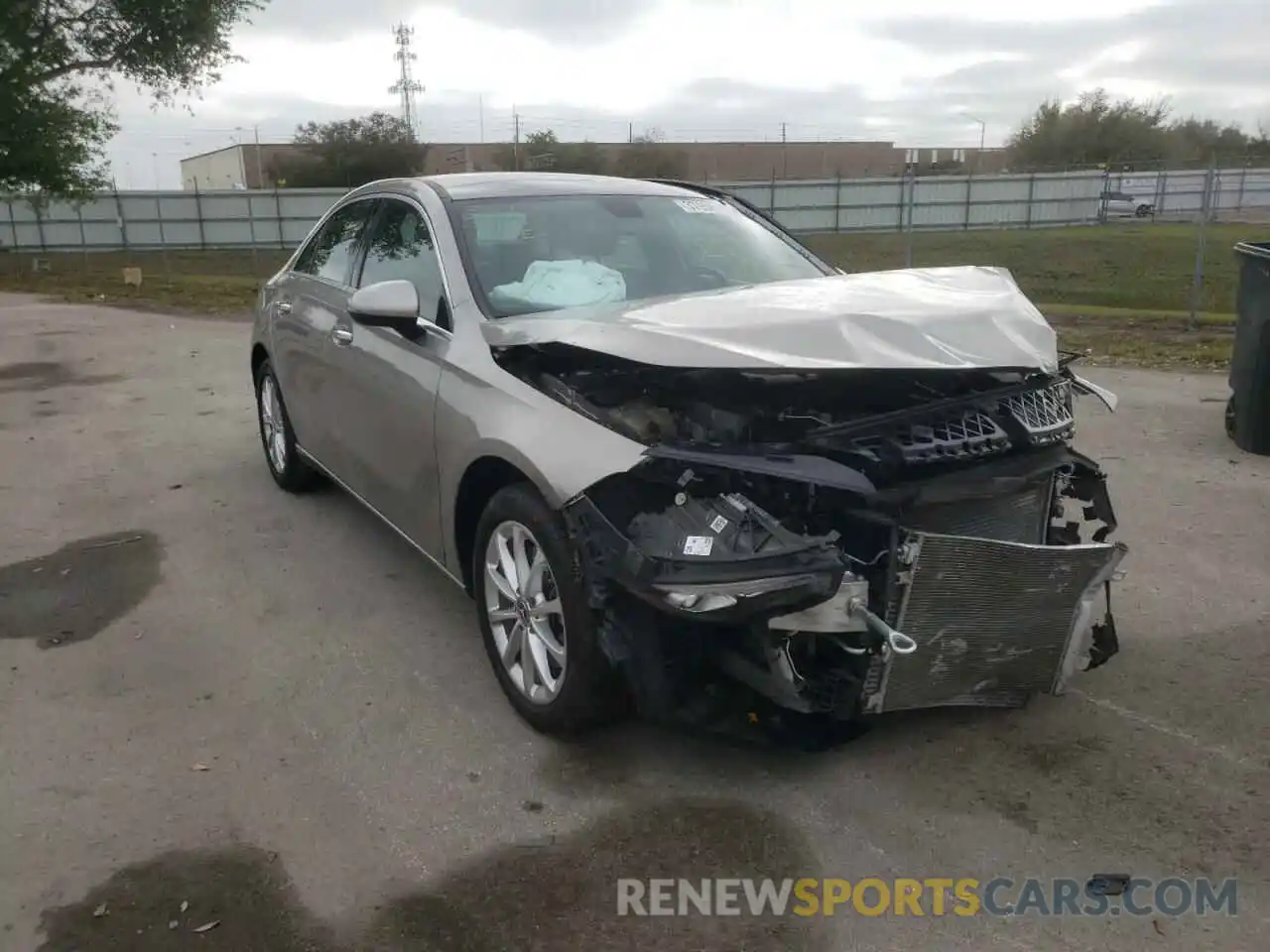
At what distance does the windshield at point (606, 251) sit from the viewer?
13.2 feet

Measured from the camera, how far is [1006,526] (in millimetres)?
3191

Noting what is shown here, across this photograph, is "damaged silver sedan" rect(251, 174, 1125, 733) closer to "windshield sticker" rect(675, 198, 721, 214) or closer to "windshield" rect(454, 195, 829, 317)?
"windshield" rect(454, 195, 829, 317)

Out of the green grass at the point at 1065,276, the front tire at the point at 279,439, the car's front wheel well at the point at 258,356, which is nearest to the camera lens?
the front tire at the point at 279,439


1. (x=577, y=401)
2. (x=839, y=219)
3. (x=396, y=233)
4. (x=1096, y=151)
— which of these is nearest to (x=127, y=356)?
(x=396, y=233)

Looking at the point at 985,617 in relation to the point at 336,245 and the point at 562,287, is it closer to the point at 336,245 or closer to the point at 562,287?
the point at 562,287

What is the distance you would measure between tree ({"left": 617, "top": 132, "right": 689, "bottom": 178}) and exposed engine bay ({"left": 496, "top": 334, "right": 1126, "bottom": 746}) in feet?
157

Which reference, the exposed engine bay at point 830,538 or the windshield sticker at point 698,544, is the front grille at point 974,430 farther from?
the windshield sticker at point 698,544

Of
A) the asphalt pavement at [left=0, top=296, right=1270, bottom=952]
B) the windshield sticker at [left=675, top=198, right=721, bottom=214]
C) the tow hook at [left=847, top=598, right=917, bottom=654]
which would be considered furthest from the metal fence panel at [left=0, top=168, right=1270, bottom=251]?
the tow hook at [left=847, top=598, right=917, bottom=654]

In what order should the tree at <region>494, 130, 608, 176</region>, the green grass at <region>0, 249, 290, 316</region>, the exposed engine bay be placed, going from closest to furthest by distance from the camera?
the exposed engine bay, the green grass at <region>0, 249, 290, 316</region>, the tree at <region>494, 130, 608, 176</region>

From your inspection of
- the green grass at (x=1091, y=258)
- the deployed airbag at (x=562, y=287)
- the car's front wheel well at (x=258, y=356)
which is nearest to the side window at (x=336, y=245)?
the car's front wheel well at (x=258, y=356)

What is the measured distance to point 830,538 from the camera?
2.82 metres

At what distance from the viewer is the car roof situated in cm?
446

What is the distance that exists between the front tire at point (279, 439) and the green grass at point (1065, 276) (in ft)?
26.0

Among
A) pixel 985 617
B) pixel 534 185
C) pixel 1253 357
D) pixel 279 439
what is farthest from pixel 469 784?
pixel 1253 357
